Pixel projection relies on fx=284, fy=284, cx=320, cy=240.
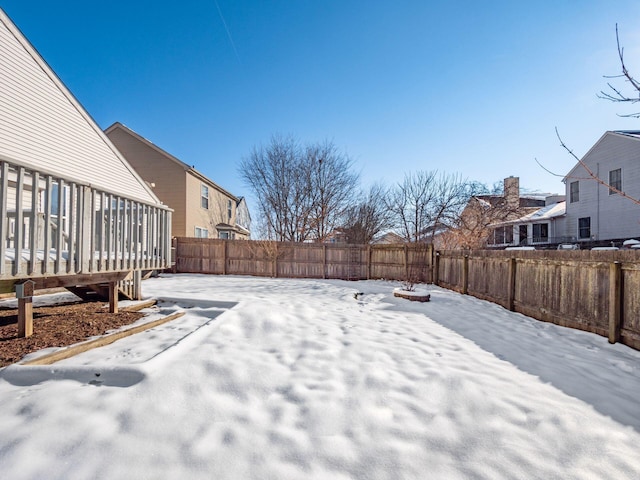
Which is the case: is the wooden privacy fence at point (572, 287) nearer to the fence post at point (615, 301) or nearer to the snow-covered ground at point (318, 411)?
the fence post at point (615, 301)

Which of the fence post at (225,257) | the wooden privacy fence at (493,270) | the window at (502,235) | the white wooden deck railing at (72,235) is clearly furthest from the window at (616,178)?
the white wooden deck railing at (72,235)

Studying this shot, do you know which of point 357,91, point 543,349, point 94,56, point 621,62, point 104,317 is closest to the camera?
point 621,62

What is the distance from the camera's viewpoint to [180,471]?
1.37 meters

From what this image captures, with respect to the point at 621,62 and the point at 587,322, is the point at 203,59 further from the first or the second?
the point at 587,322

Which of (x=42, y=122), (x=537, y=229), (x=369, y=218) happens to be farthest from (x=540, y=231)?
(x=42, y=122)

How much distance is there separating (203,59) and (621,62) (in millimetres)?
10028

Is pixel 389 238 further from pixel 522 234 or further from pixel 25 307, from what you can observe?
pixel 25 307

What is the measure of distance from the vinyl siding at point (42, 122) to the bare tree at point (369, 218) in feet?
42.8

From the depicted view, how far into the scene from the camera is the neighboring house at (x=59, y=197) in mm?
2721

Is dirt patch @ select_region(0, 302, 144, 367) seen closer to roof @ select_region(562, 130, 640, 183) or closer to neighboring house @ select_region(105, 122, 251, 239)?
neighboring house @ select_region(105, 122, 251, 239)

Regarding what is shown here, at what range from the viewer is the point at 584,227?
1631 centimetres

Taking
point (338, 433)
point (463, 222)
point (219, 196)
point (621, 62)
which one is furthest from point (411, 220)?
point (338, 433)

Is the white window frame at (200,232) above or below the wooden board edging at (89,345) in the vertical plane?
above

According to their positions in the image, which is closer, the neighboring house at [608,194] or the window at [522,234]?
the neighboring house at [608,194]
